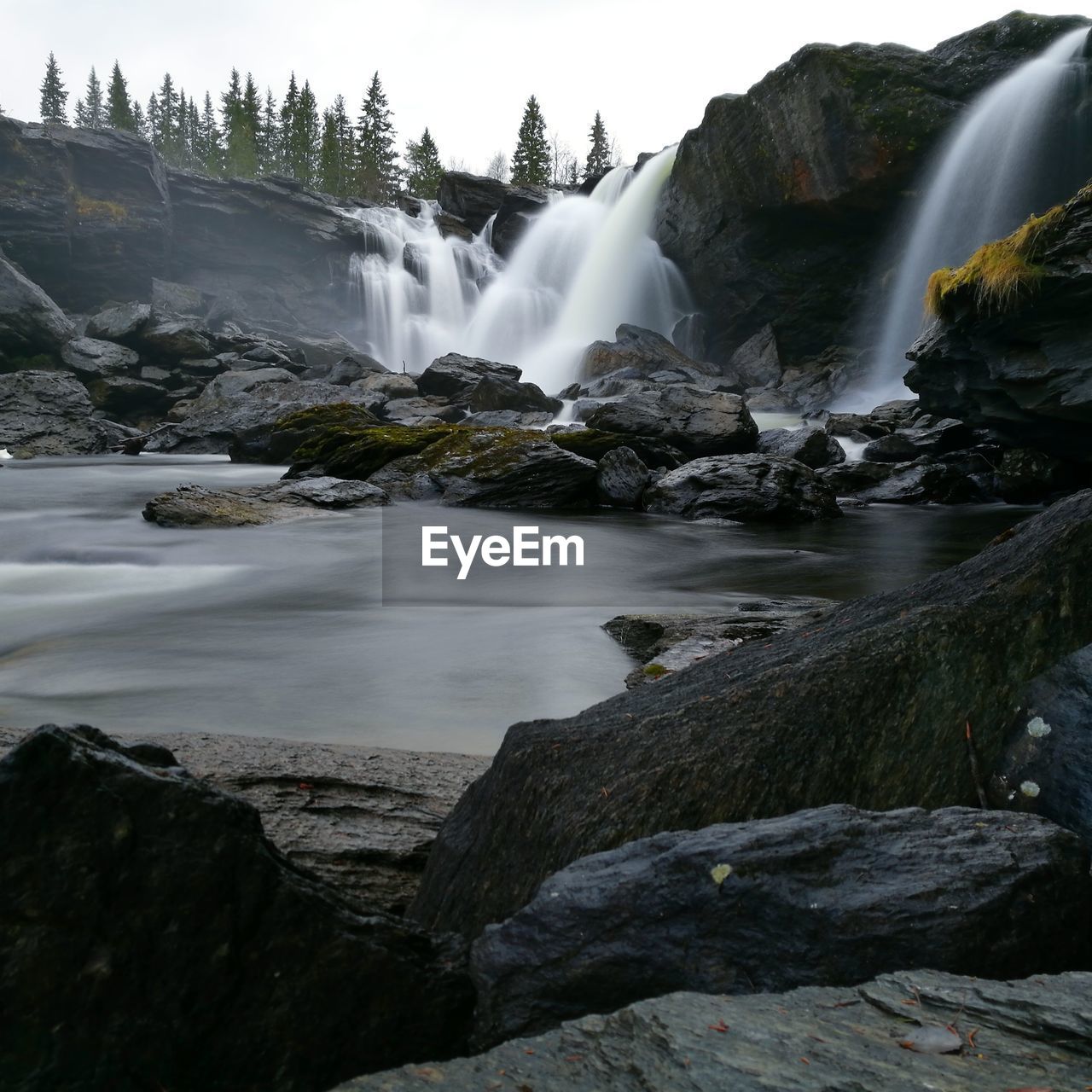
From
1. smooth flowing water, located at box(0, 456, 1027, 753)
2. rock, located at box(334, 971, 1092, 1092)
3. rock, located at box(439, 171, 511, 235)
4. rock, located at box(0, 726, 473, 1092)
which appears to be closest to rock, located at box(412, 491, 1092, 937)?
rock, located at box(0, 726, 473, 1092)

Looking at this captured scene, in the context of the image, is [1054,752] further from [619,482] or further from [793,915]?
[619,482]

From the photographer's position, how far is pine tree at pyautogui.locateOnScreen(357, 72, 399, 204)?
231ft

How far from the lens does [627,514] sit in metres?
13.8

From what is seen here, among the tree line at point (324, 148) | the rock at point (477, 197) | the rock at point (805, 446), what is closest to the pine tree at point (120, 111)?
the tree line at point (324, 148)

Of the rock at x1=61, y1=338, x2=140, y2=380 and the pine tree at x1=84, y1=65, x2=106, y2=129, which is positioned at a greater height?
the pine tree at x1=84, y1=65, x2=106, y2=129

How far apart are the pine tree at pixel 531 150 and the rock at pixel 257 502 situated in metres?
56.4

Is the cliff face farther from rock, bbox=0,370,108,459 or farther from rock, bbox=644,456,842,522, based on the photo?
rock, bbox=0,370,108,459

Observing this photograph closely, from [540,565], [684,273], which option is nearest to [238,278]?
[684,273]

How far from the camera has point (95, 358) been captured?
2852cm

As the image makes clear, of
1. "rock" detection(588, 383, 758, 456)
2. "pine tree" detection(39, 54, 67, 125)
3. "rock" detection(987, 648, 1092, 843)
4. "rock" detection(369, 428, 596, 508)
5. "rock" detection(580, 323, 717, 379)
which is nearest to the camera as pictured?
"rock" detection(987, 648, 1092, 843)

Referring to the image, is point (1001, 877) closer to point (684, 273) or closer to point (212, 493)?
point (212, 493)

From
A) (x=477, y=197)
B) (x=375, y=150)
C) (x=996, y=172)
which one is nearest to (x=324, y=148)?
(x=375, y=150)

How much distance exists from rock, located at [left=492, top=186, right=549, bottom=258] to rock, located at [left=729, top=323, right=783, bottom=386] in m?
13.7

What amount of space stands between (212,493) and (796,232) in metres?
24.5
